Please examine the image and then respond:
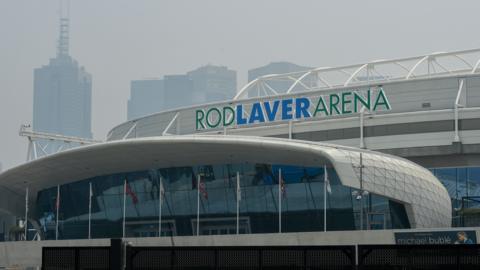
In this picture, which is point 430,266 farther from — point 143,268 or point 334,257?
point 143,268

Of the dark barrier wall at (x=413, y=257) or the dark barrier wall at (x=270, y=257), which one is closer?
the dark barrier wall at (x=413, y=257)

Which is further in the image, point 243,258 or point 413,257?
point 243,258

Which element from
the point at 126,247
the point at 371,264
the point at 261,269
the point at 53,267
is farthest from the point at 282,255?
the point at 53,267

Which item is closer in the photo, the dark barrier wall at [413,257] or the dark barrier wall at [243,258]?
the dark barrier wall at [413,257]

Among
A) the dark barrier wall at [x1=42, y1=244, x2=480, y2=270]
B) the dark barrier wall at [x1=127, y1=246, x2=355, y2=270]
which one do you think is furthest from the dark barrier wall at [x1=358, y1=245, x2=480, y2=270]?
the dark barrier wall at [x1=127, y1=246, x2=355, y2=270]

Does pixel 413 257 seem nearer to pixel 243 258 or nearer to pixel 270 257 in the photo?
pixel 270 257

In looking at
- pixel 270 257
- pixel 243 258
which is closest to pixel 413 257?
pixel 270 257

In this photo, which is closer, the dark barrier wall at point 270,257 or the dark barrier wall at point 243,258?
the dark barrier wall at point 270,257

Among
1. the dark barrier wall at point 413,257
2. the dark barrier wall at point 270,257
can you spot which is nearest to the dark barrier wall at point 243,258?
the dark barrier wall at point 270,257

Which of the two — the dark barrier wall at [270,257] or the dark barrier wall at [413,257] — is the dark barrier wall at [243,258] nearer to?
the dark barrier wall at [270,257]

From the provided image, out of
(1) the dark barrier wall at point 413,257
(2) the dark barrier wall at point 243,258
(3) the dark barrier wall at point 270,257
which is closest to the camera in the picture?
(1) the dark barrier wall at point 413,257

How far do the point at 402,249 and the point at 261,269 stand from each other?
3.66 metres

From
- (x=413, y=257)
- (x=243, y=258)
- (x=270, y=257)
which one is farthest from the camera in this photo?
(x=243, y=258)

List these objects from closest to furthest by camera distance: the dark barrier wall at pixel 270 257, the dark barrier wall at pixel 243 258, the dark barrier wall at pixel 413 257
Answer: the dark barrier wall at pixel 413 257
the dark barrier wall at pixel 270 257
the dark barrier wall at pixel 243 258
